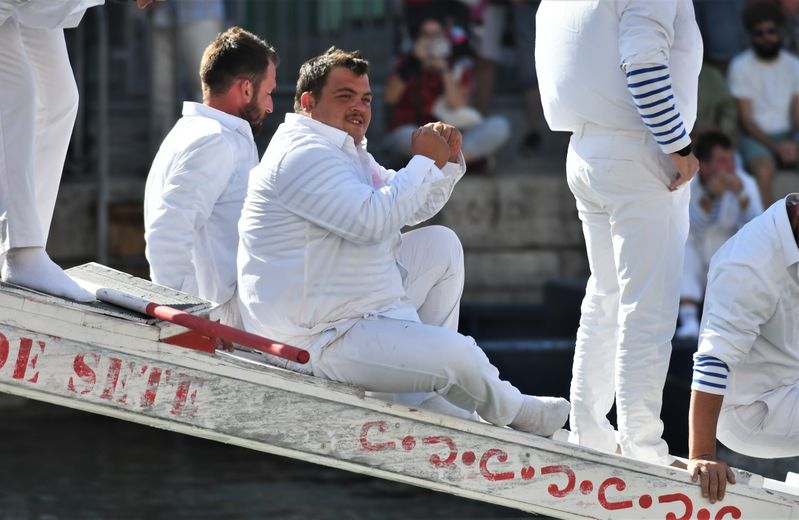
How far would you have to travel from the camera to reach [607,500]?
4.30 meters

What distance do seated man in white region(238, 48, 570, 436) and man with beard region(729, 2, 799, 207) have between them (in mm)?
6241

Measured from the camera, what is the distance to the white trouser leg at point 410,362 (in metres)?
4.24

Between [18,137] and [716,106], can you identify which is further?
[716,106]

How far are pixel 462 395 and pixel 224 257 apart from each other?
1156 millimetres

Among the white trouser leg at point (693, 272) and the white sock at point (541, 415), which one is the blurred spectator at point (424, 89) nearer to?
the white trouser leg at point (693, 272)

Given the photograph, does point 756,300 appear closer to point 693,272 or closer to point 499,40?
point 693,272

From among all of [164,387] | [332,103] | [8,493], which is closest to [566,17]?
[332,103]

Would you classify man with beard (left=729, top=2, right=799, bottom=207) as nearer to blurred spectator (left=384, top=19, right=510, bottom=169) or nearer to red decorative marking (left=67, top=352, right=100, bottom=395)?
blurred spectator (left=384, top=19, right=510, bottom=169)

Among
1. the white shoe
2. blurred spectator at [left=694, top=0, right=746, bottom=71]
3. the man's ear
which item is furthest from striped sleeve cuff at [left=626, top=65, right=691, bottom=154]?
blurred spectator at [left=694, top=0, right=746, bottom=71]

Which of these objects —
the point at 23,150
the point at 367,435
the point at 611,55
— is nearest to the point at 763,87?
the point at 611,55

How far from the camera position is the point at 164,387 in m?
4.01

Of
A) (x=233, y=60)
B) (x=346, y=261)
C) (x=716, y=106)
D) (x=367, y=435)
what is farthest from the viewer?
(x=716, y=106)

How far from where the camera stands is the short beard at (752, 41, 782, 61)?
33.9 ft

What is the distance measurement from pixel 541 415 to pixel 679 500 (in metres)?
0.46
